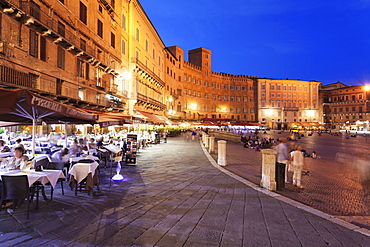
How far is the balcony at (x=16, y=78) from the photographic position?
1361cm

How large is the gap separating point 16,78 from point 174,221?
49.1 feet

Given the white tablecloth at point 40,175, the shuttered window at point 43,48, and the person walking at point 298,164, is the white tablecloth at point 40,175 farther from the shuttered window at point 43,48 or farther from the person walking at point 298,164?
the shuttered window at point 43,48

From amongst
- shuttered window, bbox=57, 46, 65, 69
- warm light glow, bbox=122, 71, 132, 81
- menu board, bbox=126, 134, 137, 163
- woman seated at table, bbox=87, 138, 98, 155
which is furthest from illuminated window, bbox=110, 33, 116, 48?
menu board, bbox=126, 134, 137, 163

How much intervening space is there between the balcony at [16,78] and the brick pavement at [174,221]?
11022 mm

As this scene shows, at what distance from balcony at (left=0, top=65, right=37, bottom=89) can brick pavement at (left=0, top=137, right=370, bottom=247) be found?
11.0 metres

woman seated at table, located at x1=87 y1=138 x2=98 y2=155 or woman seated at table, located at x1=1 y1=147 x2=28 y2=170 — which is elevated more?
woman seated at table, located at x1=1 y1=147 x2=28 y2=170

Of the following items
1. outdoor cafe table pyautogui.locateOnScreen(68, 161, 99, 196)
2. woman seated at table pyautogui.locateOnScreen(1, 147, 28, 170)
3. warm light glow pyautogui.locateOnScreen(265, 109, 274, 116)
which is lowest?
outdoor cafe table pyautogui.locateOnScreen(68, 161, 99, 196)

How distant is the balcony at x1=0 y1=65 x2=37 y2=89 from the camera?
44.7 feet

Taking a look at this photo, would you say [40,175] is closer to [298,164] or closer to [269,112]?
[298,164]

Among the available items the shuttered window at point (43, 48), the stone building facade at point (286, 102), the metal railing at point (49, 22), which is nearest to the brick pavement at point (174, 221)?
the shuttered window at point (43, 48)

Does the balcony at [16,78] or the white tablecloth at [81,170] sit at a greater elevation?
the balcony at [16,78]

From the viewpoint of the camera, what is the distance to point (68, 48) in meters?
20.1

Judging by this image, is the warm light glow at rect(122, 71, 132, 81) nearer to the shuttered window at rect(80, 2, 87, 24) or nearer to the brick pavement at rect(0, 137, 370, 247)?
the shuttered window at rect(80, 2, 87, 24)

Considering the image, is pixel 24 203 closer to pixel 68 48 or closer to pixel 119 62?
pixel 68 48
